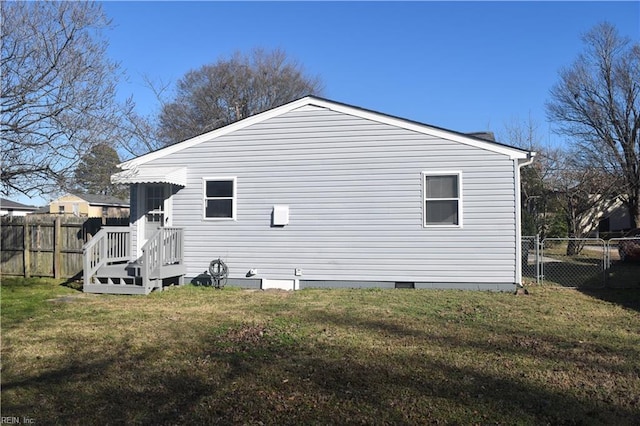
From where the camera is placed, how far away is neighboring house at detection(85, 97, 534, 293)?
9664mm

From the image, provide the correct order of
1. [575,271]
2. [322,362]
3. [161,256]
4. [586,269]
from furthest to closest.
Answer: [586,269] < [575,271] < [161,256] < [322,362]

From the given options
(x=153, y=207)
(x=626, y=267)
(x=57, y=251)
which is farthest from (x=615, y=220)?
(x=57, y=251)

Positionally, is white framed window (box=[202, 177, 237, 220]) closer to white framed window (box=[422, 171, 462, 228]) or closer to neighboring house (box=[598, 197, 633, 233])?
white framed window (box=[422, 171, 462, 228])

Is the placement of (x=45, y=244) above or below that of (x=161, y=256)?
above

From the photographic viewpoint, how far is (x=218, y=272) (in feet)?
33.7

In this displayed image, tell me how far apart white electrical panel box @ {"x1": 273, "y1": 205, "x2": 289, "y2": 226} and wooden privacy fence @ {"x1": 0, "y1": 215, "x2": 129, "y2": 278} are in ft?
15.3

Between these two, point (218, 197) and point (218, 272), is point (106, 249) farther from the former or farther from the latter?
point (218, 197)

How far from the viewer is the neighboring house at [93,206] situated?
3869 cm

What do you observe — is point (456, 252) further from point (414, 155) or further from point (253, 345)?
point (253, 345)

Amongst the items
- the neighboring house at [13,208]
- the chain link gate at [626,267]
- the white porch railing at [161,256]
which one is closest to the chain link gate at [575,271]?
the chain link gate at [626,267]

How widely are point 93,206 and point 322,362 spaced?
40.7 metres

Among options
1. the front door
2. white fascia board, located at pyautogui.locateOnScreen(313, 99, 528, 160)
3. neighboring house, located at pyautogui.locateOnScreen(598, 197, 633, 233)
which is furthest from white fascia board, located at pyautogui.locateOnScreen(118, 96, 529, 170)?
neighboring house, located at pyautogui.locateOnScreen(598, 197, 633, 233)

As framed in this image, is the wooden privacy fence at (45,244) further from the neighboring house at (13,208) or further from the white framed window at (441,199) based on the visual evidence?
the neighboring house at (13,208)

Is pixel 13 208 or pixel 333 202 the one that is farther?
pixel 13 208
